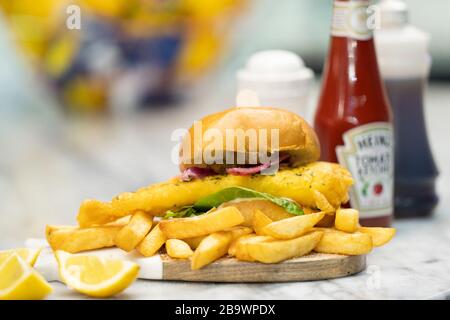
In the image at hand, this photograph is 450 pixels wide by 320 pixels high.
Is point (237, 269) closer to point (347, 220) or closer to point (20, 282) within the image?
point (347, 220)

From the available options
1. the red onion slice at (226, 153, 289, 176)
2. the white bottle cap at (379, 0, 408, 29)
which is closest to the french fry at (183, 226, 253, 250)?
the red onion slice at (226, 153, 289, 176)

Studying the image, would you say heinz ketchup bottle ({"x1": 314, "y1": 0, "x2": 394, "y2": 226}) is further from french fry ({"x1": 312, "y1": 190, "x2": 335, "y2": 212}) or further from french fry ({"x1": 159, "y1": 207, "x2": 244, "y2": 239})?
french fry ({"x1": 159, "y1": 207, "x2": 244, "y2": 239})

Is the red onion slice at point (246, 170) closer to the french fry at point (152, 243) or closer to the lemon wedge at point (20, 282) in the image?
the french fry at point (152, 243)

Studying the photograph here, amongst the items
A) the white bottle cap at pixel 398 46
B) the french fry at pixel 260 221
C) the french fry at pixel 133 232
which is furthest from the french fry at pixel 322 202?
the white bottle cap at pixel 398 46

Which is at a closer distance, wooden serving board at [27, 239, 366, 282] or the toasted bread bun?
wooden serving board at [27, 239, 366, 282]

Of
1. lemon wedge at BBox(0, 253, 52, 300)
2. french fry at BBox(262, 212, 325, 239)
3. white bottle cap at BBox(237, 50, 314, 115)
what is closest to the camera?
lemon wedge at BBox(0, 253, 52, 300)
